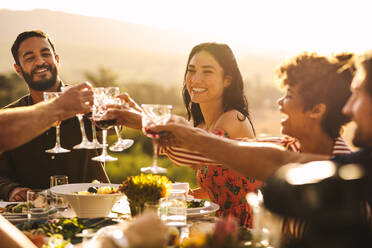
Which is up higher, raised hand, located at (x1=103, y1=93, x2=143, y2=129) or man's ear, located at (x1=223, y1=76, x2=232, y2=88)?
man's ear, located at (x1=223, y1=76, x2=232, y2=88)

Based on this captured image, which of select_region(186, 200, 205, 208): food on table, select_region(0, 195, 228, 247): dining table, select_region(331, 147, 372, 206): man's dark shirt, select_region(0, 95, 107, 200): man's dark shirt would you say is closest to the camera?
select_region(331, 147, 372, 206): man's dark shirt

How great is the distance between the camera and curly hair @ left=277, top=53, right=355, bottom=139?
221 centimetres

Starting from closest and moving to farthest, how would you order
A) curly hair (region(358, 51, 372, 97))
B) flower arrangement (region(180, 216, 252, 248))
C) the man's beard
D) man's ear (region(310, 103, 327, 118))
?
flower arrangement (region(180, 216, 252, 248)), curly hair (region(358, 51, 372, 97)), man's ear (region(310, 103, 327, 118)), the man's beard

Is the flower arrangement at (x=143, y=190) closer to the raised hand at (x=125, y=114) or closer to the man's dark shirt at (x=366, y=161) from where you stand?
the raised hand at (x=125, y=114)

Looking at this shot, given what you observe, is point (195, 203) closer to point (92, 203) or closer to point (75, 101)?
point (92, 203)

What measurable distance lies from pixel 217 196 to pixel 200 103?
773 millimetres

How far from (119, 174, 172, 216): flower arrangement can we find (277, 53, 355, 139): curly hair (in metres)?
0.84

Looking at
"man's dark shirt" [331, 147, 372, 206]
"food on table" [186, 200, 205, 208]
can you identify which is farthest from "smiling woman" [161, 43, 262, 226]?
"man's dark shirt" [331, 147, 372, 206]

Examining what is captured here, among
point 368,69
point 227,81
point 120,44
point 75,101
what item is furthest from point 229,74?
point 120,44

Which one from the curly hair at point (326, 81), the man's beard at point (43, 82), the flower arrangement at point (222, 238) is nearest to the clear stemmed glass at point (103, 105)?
the curly hair at point (326, 81)

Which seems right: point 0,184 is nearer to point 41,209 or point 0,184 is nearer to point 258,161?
point 41,209

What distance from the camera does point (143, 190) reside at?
2.45 m

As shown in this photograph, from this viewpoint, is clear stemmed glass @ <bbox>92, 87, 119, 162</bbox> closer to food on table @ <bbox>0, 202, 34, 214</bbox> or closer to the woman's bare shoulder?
food on table @ <bbox>0, 202, 34, 214</bbox>

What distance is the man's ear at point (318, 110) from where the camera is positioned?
225 centimetres
